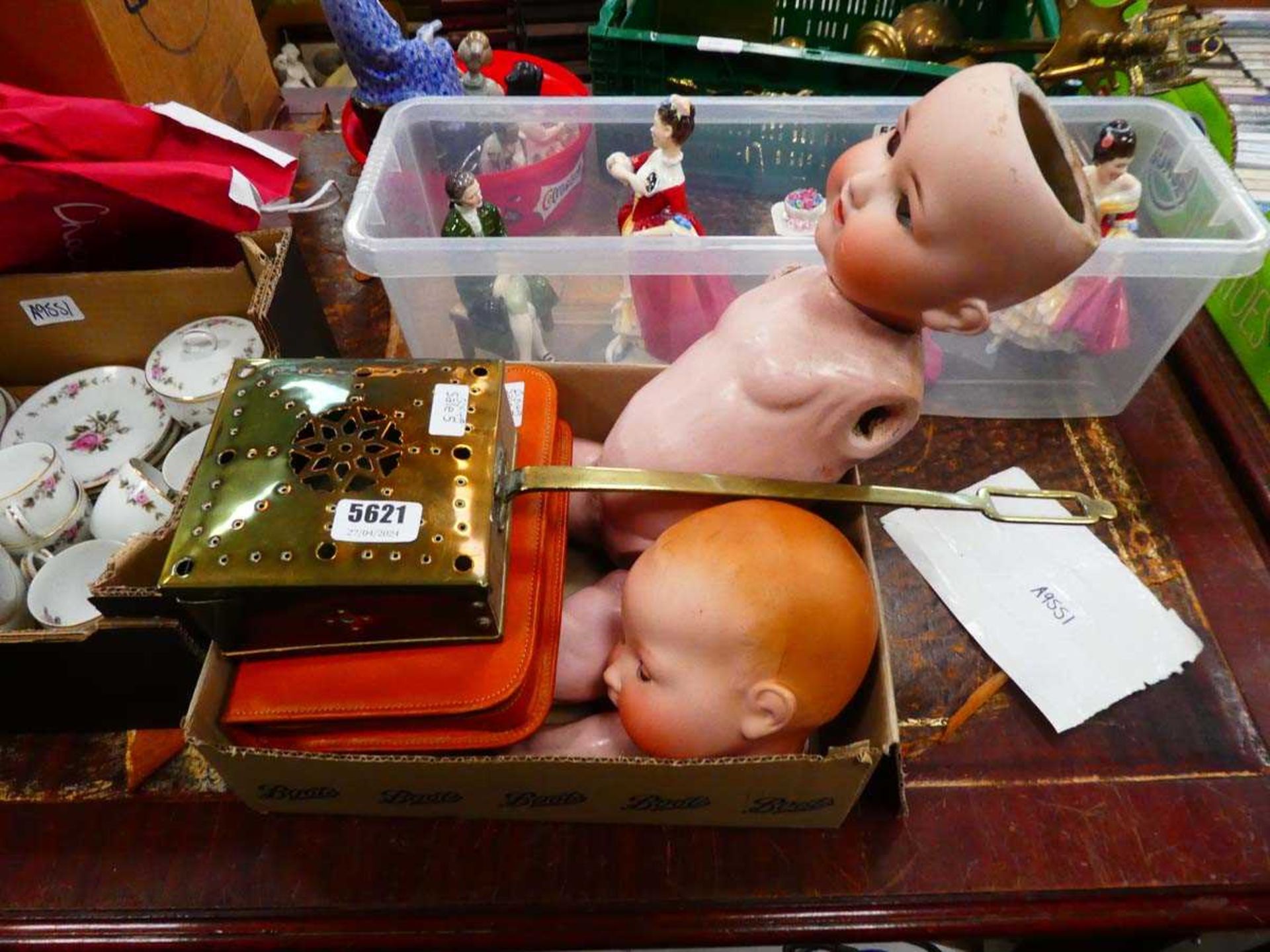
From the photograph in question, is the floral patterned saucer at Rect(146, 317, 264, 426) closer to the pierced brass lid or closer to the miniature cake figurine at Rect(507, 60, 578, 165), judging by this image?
the pierced brass lid

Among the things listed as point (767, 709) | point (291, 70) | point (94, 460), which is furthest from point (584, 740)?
point (291, 70)

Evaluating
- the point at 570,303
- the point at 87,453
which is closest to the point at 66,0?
the point at 87,453

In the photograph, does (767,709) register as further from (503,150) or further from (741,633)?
(503,150)

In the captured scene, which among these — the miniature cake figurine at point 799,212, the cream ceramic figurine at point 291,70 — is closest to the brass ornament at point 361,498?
the miniature cake figurine at point 799,212

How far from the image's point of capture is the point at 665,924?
625 millimetres

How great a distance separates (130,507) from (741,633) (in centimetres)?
59

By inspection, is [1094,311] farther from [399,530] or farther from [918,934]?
[399,530]

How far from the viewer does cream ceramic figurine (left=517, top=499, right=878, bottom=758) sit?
0.54 metres

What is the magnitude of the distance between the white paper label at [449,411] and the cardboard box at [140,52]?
83cm

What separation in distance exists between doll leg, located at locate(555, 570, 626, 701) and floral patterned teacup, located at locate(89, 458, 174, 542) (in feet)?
1.31

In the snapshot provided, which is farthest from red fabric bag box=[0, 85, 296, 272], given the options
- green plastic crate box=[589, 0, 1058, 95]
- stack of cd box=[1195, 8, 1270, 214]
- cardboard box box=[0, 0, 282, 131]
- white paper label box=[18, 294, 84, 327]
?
stack of cd box=[1195, 8, 1270, 214]

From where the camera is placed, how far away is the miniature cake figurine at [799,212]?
1.00 m

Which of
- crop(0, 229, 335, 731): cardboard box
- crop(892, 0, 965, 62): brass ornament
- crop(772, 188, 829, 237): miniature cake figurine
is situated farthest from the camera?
crop(892, 0, 965, 62): brass ornament

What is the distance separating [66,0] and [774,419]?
1.02 meters
